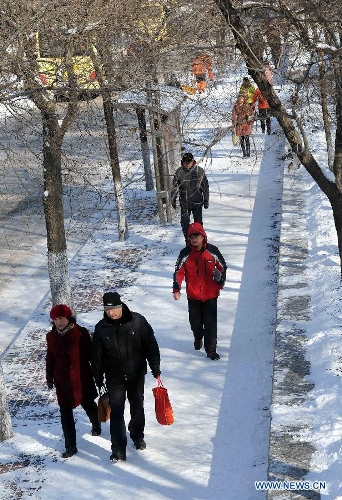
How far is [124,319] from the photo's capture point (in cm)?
692

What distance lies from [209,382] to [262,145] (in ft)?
38.3

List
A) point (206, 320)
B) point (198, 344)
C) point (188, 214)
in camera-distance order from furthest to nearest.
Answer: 1. point (188, 214)
2. point (198, 344)
3. point (206, 320)

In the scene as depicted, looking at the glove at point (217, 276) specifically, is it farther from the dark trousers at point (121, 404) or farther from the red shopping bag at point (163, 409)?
the dark trousers at point (121, 404)

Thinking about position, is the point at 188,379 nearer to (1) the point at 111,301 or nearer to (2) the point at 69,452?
(2) the point at 69,452

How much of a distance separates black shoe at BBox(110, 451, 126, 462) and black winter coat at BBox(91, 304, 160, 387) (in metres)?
0.63

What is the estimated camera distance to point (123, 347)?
22.8ft

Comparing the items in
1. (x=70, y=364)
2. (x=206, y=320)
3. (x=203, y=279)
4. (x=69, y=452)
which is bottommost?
(x=69, y=452)

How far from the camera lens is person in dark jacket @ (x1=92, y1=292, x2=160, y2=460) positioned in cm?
690

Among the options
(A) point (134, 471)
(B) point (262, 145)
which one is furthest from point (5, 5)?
(B) point (262, 145)

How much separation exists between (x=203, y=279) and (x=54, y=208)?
2.19 m

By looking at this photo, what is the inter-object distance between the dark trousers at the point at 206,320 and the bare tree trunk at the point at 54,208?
6.60 feet

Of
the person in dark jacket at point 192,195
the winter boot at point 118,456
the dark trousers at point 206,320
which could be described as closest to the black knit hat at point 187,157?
the person in dark jacket at point 192,195

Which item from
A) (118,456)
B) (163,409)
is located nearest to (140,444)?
(118,456)

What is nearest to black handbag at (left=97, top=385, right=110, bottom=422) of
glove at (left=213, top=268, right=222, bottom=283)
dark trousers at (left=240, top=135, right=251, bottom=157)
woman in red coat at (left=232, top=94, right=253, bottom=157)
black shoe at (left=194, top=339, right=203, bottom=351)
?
glove at (left=213, top=268, right=222, bottom=283)
